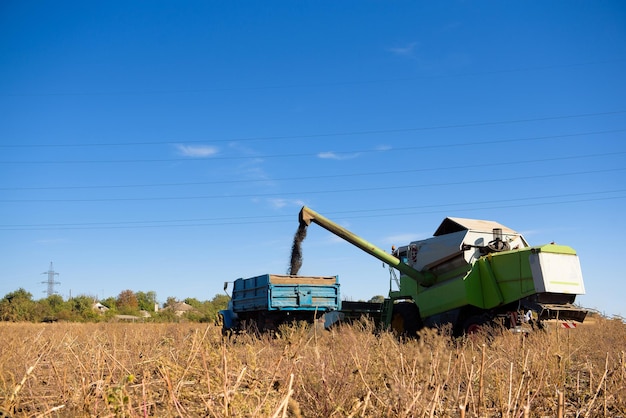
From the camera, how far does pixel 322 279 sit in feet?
53.0

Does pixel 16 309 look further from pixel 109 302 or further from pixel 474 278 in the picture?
pixel 474 278

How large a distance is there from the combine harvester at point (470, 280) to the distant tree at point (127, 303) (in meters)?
36.5

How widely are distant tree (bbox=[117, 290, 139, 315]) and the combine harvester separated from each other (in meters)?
36.5

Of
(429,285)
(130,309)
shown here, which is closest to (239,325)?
(429,285)

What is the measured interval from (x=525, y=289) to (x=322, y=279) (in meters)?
6.19

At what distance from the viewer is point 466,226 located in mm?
13766

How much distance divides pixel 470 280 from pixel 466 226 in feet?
5.58

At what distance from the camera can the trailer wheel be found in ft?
47.1

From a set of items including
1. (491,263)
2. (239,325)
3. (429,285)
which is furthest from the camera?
(239,325)

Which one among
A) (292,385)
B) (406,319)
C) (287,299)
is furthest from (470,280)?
(292,385)

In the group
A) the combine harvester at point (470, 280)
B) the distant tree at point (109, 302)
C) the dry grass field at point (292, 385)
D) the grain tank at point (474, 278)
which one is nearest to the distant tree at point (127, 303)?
the distant tree at point (109, 302)

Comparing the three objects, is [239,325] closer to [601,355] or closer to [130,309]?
[601,355]

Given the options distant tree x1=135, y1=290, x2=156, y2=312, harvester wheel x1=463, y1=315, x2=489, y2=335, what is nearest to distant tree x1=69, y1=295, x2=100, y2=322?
distant tree x1=135, y1=290, x2=156, y2=312

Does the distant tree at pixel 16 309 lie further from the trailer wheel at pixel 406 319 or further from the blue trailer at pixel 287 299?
the trailer wheel at pixel 406 319
